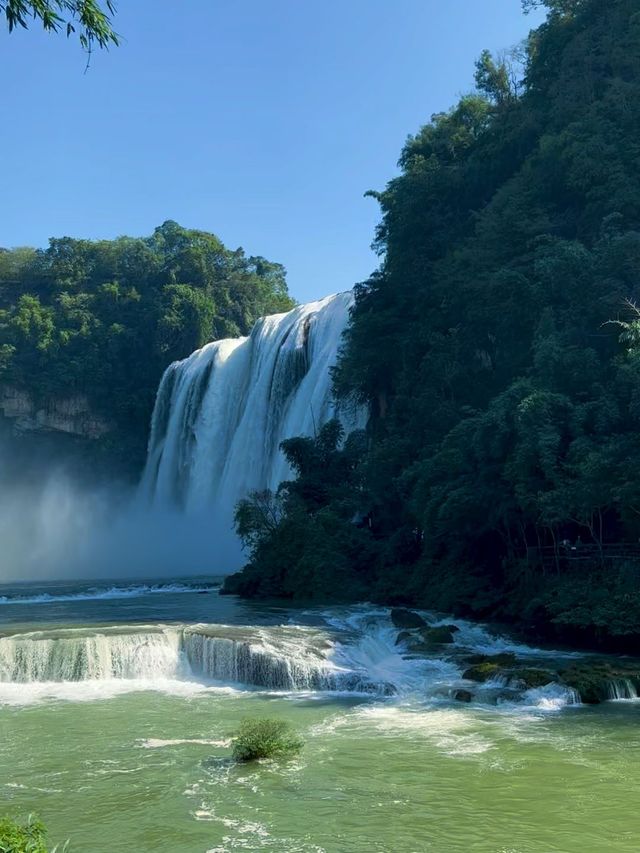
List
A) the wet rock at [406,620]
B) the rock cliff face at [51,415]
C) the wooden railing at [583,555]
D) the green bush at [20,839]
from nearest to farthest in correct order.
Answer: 1. the green bush at [20,839]
2. the wooden railing at [583,555]
3. the wet rock at [406,620]
4. the rock cliff face at [51,415]

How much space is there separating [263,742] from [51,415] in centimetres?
4449

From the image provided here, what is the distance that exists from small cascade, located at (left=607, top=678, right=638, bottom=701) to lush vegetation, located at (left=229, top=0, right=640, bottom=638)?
2.54 meters

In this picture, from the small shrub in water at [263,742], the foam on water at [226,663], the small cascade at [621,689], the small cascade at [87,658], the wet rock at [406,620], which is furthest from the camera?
the wet rock at [406,620]

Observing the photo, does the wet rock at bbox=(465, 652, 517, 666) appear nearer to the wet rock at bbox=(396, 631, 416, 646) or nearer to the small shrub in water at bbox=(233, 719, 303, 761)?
the wet rock at bbox=(396, 631, 416, 646)

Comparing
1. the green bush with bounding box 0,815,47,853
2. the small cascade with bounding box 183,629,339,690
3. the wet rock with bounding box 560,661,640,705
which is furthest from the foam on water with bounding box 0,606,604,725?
the green bush with bounding box 0,815,47,853

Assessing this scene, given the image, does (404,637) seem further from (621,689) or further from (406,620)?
(621,689)

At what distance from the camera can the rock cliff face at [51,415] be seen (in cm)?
5072

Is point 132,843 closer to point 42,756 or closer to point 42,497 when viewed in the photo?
point 42,756

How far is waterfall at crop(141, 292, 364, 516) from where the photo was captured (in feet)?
109

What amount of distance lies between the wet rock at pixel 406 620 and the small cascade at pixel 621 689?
573 centimetres

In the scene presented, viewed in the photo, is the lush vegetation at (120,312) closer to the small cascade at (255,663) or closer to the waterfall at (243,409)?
the waterfall at (243,409)

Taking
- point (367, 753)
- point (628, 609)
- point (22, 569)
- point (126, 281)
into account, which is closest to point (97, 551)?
point (22, 569)

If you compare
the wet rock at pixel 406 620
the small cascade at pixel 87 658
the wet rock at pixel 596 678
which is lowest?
the wet rock at pixel 596 678

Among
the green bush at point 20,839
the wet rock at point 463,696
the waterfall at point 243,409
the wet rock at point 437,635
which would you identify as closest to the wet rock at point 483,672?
the wet rock at point 463,696
